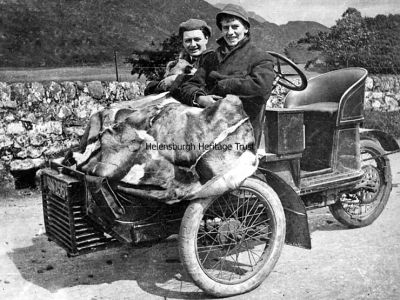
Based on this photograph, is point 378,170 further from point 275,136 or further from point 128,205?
point 128,205

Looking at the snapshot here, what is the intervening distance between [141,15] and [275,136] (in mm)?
20027

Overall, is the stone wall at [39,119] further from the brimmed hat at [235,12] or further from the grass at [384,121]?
the grass at [384,121]

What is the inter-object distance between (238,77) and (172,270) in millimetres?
1686

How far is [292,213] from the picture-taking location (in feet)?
13.5

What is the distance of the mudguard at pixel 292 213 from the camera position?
13.2 ft

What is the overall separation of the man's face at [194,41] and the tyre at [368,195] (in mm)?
1895

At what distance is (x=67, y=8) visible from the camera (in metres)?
26.5

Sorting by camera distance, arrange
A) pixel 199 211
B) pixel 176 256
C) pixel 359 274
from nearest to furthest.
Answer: pixel 199 211
pixel 359 274
pixel 176 256

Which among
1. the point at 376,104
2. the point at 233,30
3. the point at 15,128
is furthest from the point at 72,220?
the point at 376,104

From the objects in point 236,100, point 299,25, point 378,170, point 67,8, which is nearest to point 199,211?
point 236,100

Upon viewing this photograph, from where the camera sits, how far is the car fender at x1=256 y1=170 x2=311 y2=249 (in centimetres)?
404

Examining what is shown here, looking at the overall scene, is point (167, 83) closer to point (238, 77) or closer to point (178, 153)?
point (238, 77)

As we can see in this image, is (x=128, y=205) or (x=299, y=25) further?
(x=299, y=25)

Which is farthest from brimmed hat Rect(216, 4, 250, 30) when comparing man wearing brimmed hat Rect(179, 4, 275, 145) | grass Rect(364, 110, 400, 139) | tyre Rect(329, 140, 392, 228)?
grass Rect(364, 110, 400, 139)
